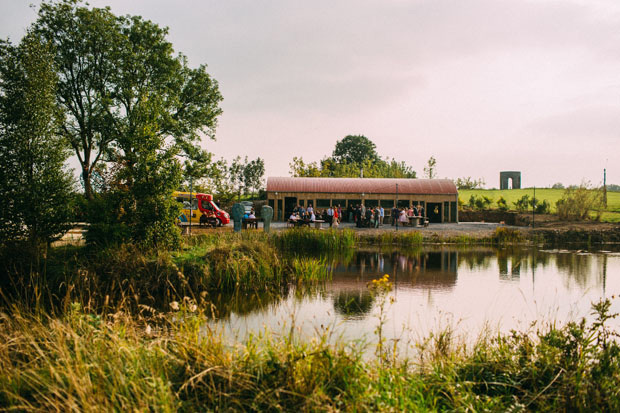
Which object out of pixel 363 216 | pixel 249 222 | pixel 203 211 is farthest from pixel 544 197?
pixel 203 211

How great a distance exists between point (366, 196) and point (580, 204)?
16080 millimetres

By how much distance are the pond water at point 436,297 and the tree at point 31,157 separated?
8.03 meters

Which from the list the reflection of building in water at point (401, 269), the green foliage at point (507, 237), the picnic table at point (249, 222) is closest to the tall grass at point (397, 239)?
the reflection of building in water at point (401, 269)

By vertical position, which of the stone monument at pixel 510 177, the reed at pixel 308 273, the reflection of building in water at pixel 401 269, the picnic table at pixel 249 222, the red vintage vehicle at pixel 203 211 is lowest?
the reflection of building in water at pixel 401 269

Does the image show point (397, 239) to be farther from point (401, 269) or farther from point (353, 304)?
point (353, 304)

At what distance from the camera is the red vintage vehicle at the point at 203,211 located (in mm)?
27609

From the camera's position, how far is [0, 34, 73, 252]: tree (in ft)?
47.8

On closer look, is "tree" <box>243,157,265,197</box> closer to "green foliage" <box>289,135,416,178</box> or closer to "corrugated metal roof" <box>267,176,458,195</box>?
"green foliage" <box>289,135,416,178</box>

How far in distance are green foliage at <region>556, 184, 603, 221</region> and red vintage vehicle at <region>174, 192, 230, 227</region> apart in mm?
25171

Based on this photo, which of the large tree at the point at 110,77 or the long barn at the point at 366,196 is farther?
the long barn at the point at 366,196

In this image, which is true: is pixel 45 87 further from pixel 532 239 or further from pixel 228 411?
pixel 532 239

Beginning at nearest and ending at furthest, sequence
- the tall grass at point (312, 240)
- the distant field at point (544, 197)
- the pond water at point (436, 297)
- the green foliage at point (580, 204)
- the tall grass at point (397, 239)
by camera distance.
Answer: the pond water at point (436, 297) < the tall grass at point (312, 240) < the tall grass at point (397, 239) < the green foliage at point (580, 204) < the distant field at point (544, 197)

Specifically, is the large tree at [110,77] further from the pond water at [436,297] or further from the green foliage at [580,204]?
the green foliage at [580,204]

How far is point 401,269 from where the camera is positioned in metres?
15.3
